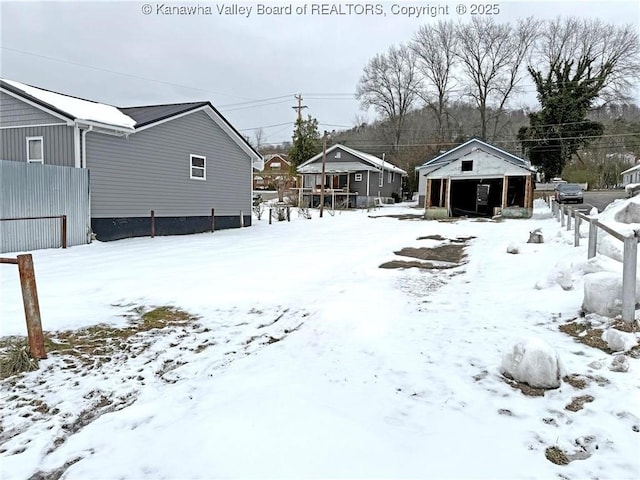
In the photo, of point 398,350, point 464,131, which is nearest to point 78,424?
point 398,350

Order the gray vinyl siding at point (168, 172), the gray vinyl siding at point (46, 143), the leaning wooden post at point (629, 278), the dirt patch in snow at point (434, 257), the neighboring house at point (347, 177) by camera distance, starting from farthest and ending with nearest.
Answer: the neighboring house at point (347, 177)
the gray vinyl siding at point (168, 172)
the gray vinyl siding at point (46, 143)
the dirt patch in snow at point (434, 257)
the leaning wooden post at point (629, 278)

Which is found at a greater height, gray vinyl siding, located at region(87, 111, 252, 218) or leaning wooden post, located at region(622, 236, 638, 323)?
gray vinyl siding, located at region(87, 111, 252, 218)

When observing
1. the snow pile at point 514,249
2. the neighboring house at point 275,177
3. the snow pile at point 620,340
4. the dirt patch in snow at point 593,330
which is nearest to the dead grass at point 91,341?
the dirt patch in snow at point 593,330

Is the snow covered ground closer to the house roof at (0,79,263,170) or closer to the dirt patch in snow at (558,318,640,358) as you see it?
the dirt patch in snow at (558,318,640,358)

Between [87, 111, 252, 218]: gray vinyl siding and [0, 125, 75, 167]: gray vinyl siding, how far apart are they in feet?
1.74

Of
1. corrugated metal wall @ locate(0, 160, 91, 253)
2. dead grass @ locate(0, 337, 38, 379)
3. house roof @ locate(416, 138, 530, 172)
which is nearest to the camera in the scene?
dead grass @ locate(0, 337, 38, 379)

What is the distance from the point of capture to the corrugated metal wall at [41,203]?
9.34 metres

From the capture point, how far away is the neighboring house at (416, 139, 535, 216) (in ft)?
76.6

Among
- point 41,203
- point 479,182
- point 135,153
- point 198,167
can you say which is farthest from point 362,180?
point 41,203

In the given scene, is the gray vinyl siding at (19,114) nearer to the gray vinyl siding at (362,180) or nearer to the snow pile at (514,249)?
the snow pile at (514,249)

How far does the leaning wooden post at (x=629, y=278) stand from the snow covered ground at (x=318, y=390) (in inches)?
9.0

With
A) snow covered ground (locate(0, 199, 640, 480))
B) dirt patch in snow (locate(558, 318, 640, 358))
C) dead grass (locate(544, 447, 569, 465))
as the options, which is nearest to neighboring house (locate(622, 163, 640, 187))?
snow covered ground (locate(0, 199, 640, 480))

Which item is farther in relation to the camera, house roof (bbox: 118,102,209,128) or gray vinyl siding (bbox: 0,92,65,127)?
house roof (bbox: 118,102,209,128)

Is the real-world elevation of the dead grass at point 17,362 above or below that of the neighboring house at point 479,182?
below
